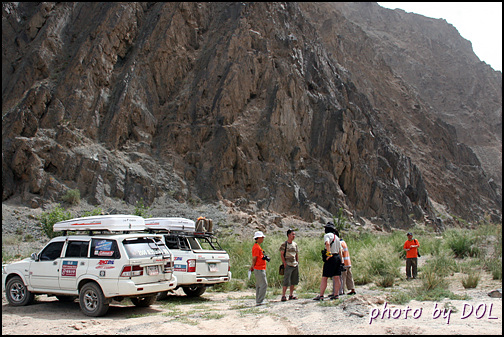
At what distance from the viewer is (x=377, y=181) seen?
162ft

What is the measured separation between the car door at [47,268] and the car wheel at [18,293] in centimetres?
39

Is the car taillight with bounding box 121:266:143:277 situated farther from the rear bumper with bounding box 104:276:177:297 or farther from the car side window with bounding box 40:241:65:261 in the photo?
the car side window with bounding box 40:241:65:261

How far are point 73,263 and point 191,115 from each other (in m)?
36.9

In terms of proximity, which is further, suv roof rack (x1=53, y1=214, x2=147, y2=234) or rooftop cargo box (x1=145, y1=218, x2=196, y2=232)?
rooftop cargo box (x1=145, y1=218, x2=196, y2=232)

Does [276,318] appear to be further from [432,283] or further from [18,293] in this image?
[18,293]

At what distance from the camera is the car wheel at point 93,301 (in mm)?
9023

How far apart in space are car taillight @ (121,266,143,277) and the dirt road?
909 mm

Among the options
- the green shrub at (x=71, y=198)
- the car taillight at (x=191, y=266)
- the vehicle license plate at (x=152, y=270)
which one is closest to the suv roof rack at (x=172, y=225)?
the car taillight at (x=191, y=266)

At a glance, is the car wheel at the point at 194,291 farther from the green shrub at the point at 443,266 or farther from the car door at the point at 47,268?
the green shrub at the point at 443,266

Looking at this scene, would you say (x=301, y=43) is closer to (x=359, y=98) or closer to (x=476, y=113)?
(x=359, y=98)

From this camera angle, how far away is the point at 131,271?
902 cm

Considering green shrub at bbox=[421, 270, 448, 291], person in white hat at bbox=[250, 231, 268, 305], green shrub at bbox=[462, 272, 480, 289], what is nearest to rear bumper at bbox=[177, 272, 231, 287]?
person in white hat at bbox=[250, 231, 268, 305]

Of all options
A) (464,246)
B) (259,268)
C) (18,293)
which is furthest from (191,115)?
(259,268)

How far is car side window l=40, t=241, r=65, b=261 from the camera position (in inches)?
394
